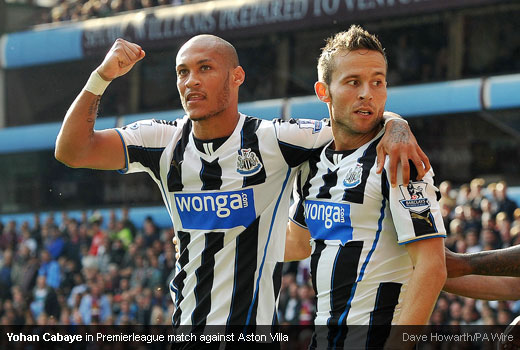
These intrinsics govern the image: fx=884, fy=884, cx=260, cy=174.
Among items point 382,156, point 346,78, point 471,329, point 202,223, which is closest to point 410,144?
point 382,156

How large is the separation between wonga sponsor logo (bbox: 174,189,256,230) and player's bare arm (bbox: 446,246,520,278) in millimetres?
986

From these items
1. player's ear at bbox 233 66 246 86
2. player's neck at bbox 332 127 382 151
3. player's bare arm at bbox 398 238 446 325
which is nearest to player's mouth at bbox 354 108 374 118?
player's neck at bbox 332 127 382 151

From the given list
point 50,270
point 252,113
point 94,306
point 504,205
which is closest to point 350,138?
point 504,205

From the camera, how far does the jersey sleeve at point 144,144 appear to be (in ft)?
14.7

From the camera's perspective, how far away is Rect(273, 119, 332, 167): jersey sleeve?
4.27 metres

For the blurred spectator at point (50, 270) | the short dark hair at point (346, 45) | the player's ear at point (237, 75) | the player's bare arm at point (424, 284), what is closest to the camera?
the player's bare arm at point (424, 284)

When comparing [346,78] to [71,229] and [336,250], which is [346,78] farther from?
[71,229]

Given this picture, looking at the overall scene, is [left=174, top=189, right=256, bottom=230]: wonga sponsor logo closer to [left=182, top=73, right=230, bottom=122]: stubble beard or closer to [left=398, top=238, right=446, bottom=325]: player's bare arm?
[left=182, top=73, right=230, bottom=122]: stubble beard

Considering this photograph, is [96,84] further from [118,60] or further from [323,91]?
[323,91]

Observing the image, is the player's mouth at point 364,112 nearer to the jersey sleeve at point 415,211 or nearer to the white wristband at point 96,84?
the jersey sleeve at point 415,211

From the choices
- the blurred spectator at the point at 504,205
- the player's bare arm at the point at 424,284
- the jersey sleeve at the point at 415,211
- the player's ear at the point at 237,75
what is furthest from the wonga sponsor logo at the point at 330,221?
the blurred spectator at the point at 504,205

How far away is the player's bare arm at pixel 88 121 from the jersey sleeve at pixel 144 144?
0.14 m

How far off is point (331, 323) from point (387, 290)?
279 mm

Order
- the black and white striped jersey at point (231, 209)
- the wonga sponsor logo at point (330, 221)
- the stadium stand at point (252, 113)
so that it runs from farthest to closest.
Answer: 1. the stadium stand at point (252, 113)
2. the black and white striped jersey at point (231, 209)
3. the wonga sponsor logo at point (330, 221)
